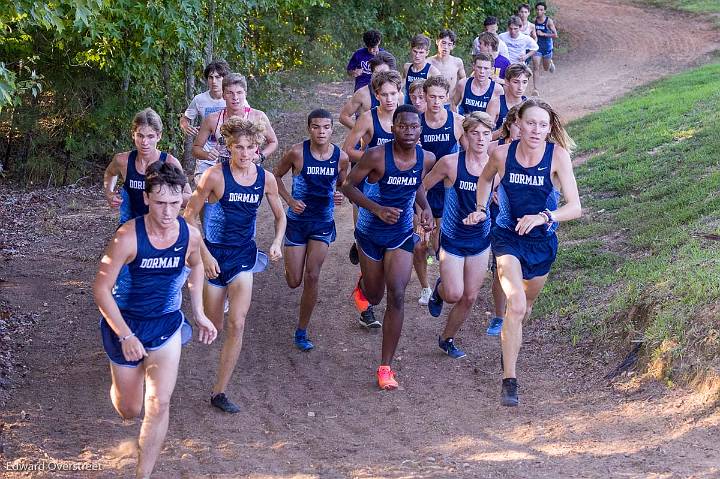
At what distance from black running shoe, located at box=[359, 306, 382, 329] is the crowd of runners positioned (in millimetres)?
13

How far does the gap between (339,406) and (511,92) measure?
3991 mm

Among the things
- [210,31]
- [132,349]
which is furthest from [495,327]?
[210,31]

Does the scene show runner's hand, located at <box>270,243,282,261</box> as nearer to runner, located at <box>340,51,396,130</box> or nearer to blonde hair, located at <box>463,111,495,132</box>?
blonde hair, located at <box>463,111,495,132</box>

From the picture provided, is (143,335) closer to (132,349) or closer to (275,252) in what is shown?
(132,349)

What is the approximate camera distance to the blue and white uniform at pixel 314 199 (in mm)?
8648

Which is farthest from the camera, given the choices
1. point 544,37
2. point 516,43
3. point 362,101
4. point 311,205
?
point 544,37

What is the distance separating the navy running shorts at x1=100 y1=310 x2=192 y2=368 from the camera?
19.8 feet

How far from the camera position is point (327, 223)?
8.68m

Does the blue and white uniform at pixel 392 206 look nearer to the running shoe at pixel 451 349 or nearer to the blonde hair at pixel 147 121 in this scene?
the running shoe at pixel 451 349

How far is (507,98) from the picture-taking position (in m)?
10.1

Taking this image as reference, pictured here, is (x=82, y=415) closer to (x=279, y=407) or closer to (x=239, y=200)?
(x=279, y=407)

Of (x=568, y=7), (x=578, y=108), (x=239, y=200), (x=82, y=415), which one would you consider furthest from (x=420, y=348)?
(x=568, y=7)

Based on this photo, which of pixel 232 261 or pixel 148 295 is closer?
pixel 148 295

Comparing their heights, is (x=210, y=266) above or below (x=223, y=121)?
below
